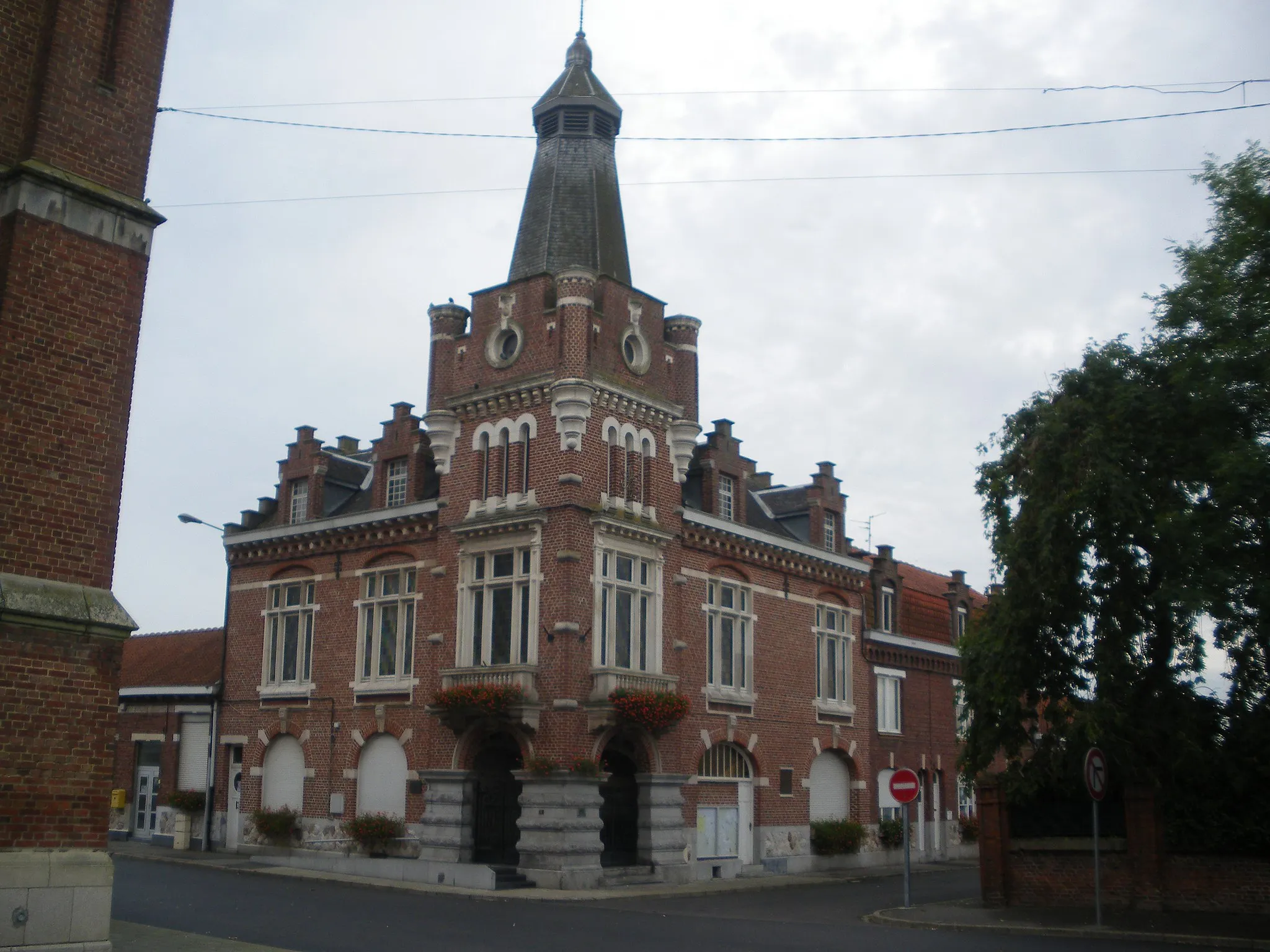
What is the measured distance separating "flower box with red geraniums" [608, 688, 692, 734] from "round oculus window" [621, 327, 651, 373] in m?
8.58

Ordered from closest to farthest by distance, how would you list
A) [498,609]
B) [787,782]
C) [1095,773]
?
[1095,773] < [498,609] < [787,782]

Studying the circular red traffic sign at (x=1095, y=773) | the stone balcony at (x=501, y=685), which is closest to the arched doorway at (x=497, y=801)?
the stone balcony at (x=501, y=685)

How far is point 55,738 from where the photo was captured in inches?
520

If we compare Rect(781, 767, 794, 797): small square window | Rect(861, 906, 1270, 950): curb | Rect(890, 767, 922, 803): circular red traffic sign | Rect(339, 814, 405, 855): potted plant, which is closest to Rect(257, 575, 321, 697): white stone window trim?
Rect(339, 814, 405, 855): potted plant

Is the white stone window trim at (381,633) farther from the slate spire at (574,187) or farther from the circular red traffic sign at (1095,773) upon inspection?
the circular red traffic sign at (1095,773)

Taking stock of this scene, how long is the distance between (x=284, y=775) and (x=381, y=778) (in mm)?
4070

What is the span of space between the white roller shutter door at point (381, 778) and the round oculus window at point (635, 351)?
38.2ft

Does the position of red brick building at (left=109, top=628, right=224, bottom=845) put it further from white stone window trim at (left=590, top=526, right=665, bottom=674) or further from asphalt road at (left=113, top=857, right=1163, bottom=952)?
white stone window trim at (left=590, top=526, right=665, bottom=674)

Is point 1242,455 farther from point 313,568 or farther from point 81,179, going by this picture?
point 313,568

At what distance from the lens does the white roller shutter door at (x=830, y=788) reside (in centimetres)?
3675

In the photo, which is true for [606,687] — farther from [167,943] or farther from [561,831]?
[167,943]

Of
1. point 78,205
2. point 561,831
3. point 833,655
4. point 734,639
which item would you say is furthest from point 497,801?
point 78,205

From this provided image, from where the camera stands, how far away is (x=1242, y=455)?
18641mm

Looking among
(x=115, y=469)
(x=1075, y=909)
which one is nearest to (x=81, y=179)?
(x=115, y=469)
